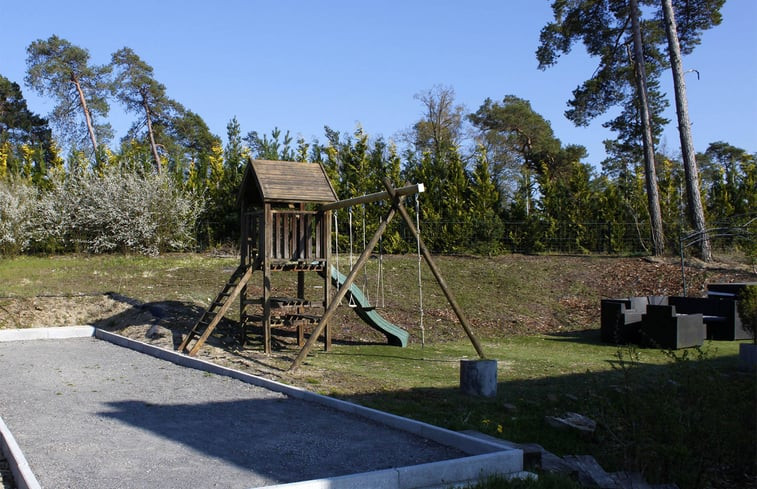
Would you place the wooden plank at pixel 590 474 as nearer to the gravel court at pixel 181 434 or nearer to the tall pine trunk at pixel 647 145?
the gravel court at pixel 181 434

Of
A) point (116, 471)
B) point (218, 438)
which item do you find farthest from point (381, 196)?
point (116, 471)

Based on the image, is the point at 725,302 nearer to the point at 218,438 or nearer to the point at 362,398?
the point at 362,398

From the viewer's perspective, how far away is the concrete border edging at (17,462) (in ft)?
15.6

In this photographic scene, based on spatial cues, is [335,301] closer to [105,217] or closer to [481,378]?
[481,378]

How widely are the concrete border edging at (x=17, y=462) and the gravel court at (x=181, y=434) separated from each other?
137 mm

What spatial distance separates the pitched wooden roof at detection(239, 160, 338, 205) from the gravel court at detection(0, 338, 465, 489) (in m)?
3.62

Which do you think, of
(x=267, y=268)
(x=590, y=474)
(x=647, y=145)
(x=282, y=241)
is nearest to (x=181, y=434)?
(x=590, y=474)

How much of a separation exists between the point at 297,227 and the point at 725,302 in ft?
28.6

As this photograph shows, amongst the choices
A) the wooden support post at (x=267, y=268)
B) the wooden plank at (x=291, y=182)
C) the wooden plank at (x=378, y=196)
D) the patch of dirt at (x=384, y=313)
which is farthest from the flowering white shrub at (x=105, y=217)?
the wooden plank at (x=378, y=196)

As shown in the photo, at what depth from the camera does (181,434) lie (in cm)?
648

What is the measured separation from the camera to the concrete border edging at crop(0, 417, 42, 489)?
188 inches

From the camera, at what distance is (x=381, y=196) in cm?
1083

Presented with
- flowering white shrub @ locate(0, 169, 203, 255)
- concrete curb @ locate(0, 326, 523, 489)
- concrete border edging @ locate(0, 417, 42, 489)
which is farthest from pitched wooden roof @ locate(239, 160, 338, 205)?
flowering white shrub @ locate(0, 169, 203, 255)

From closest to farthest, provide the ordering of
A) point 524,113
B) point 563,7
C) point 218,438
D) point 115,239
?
point 218,438
point 115,239
point 563,7
point 524,113
